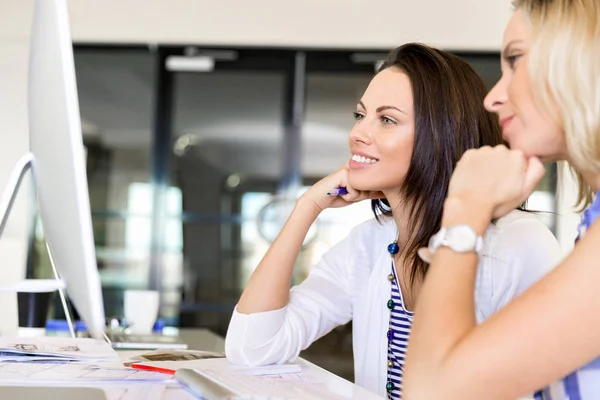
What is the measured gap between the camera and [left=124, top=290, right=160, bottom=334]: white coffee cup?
2078mm

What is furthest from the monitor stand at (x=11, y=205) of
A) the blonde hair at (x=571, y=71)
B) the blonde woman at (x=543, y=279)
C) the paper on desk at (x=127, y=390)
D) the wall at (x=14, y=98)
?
the wall at (x=14, y=98)

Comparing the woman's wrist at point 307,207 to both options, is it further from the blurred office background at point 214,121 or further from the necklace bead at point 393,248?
the blurred office background at point 214,121

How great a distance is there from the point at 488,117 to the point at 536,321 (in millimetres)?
874

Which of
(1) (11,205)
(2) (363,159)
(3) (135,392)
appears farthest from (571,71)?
(1) (11,205)

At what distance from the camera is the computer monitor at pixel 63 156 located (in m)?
1.07

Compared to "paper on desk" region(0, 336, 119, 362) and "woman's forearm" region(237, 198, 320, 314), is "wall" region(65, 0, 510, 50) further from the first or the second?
"paper on desk" region(0, 336, 119, 362)

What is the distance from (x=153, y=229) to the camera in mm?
4348

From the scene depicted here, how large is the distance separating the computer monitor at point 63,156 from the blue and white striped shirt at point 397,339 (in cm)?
59

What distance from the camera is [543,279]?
85 cm

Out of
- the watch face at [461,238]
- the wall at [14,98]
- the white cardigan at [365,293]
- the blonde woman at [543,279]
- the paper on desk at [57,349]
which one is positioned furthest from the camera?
the wall at [14,98]

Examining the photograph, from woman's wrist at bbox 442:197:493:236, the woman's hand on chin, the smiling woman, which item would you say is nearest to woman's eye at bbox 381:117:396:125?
the smiling woman

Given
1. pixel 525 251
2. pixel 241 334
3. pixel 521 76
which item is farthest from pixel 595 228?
pixel 241 334

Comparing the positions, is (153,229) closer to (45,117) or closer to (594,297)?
(45,117)

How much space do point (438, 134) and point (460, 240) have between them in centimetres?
71
